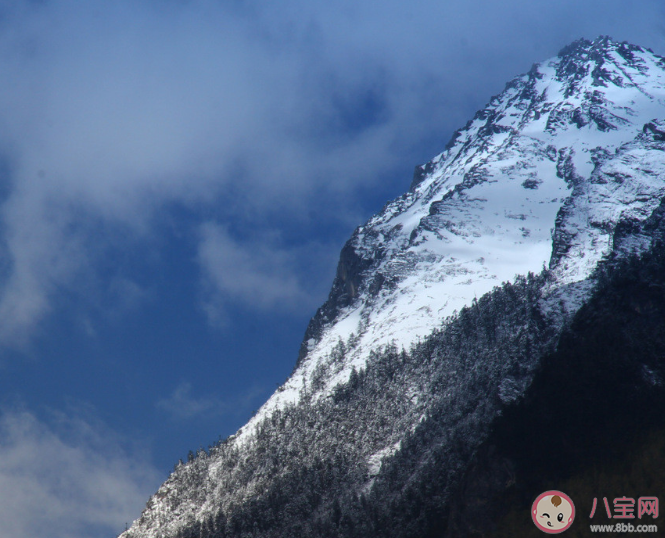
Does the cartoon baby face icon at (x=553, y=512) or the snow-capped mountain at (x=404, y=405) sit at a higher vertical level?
the snow-capped mountain at (x=404, y=405)

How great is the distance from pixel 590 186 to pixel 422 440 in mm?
98002

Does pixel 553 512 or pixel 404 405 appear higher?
pixel 404 405

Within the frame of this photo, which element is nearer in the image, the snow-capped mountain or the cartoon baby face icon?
the cartoon baby face icon

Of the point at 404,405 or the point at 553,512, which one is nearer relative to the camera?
the point at 553,512

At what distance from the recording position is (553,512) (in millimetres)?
91750

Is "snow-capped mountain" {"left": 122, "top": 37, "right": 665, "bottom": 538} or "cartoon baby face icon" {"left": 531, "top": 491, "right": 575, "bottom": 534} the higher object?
"snow-capped mountain" {"left": 122, "top": 37, "right": 665, "bottom": 538}

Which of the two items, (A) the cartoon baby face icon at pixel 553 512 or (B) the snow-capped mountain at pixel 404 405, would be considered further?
(B) the snow-capped mountain at pixel 404 405

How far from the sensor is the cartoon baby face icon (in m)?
89.8

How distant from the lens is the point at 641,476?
303ft

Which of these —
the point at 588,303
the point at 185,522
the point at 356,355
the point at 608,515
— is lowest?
the point at 608,515

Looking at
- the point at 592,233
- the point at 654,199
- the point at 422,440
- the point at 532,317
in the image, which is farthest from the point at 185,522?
the point at 654,199

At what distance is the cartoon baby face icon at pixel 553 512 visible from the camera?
89.8 metres

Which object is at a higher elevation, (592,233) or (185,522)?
(592,233)

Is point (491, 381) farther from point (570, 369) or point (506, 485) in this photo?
point (506, 485)
